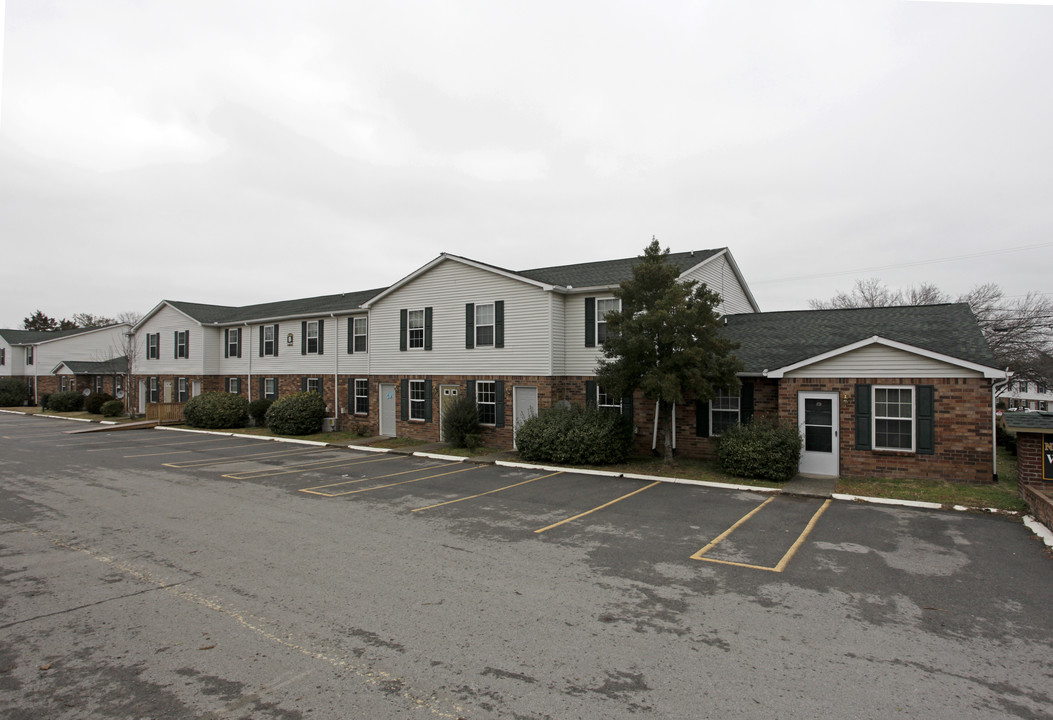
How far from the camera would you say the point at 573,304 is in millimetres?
18844

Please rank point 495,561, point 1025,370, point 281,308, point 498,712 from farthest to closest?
point 281,308
point 1025,370
point 495,561
point 498,712

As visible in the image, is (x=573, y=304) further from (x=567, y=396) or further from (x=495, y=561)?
(x=495, y=561)

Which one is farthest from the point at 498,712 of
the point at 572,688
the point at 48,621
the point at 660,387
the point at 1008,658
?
the point at 660,387

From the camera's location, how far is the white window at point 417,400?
2195 centimetres

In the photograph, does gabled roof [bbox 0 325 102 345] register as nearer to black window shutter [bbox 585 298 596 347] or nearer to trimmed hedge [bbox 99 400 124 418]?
trimmed hedge [bbox 99 400 124 418]

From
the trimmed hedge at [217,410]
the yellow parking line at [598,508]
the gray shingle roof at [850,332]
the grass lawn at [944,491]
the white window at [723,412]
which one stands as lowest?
the yellow parking line at [598,508]

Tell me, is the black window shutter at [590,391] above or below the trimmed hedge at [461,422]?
above

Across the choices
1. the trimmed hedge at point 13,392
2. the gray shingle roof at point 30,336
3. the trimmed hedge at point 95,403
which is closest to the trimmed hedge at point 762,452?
the trimmed hedge at point 95,403

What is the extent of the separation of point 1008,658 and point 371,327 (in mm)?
21853

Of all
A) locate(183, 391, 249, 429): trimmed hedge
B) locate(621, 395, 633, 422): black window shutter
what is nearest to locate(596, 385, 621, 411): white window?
locate(621, 395, 633, 422): black window shutter

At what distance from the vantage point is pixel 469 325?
2030cm

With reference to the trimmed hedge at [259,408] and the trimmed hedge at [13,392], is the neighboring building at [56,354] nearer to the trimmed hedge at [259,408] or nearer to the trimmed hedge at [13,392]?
the trimmed hedge at [13,392]

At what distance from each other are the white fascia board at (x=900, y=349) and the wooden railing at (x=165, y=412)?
3116cm

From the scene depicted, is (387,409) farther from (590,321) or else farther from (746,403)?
(746,403)
